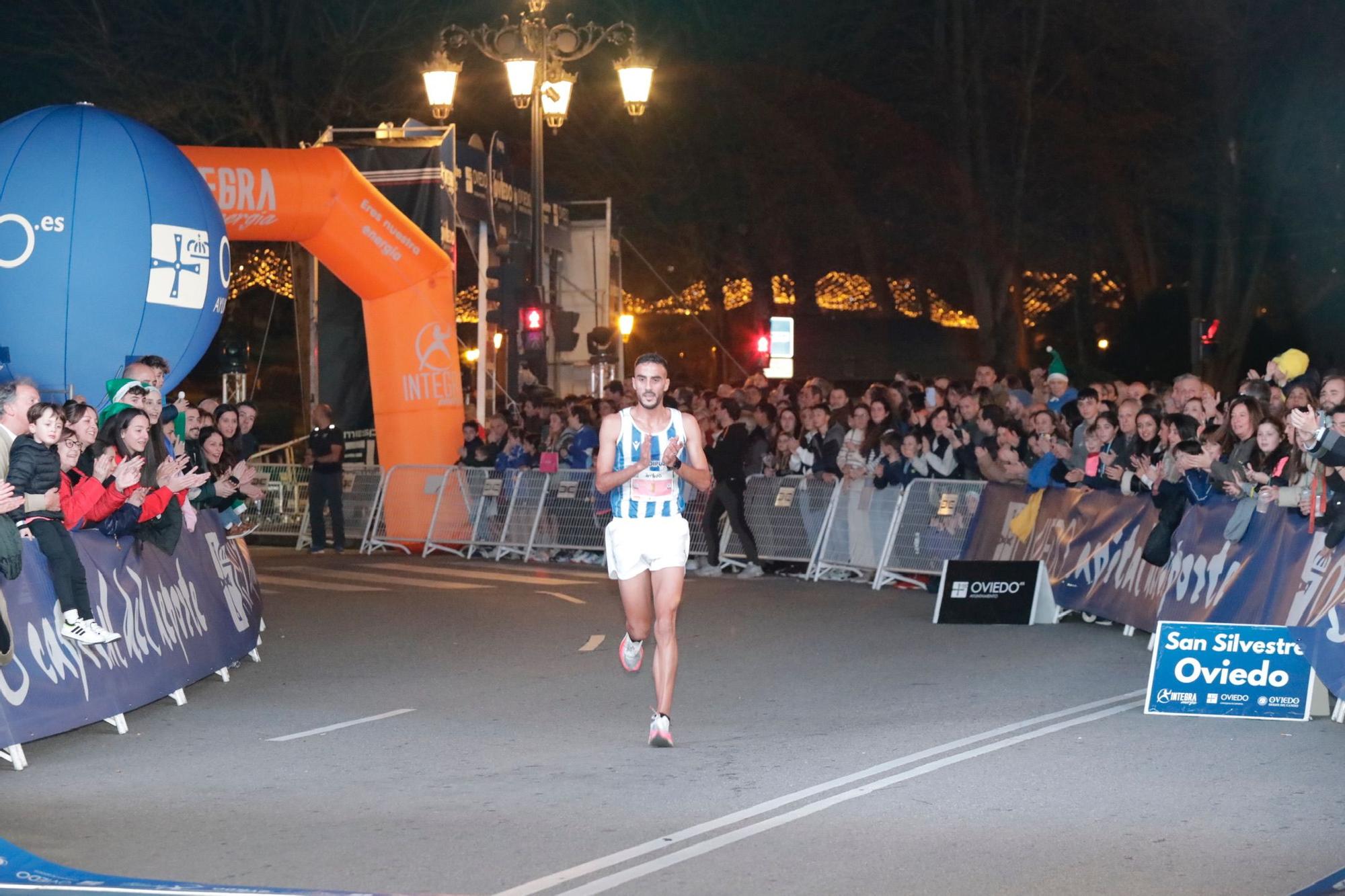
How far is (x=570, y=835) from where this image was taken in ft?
23.4

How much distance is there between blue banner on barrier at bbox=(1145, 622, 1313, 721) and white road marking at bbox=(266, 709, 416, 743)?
450 cm

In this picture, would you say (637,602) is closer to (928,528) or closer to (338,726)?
(338,726)

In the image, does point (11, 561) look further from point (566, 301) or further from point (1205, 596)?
point (566, 301)

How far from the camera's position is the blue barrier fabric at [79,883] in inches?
240

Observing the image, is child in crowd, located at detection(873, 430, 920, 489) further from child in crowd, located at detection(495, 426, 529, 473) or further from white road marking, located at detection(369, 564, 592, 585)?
child in crowd, located at detection(495, 426, 529, 473)

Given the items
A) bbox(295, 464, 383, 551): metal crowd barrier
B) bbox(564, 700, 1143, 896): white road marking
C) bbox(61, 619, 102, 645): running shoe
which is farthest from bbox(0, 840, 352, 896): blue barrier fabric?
bbox(295, 464, 383, 551): metal crowd barrier

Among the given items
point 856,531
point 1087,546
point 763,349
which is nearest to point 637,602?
point 1087,546

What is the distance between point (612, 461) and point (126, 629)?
10.6 feet

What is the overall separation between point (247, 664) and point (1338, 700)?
7.48 metres

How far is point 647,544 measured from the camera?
9.30m

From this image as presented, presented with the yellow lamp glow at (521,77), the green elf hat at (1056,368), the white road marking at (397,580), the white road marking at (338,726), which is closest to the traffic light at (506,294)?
the yellow lamp glow at (521,77)

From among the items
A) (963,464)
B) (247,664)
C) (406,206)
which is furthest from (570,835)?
(406,206)

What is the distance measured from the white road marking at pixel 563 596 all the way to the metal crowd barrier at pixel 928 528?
129 inches

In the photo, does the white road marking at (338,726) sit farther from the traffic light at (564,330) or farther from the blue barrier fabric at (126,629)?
the traffic light at (564,330)
